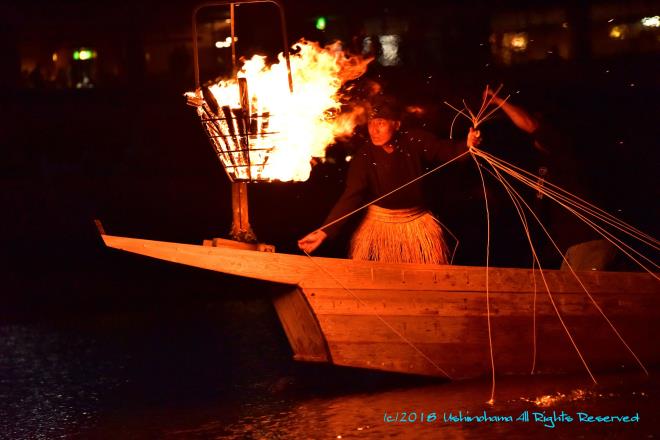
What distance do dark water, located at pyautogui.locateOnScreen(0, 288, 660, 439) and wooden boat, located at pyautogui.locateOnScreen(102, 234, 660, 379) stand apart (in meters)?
0.21

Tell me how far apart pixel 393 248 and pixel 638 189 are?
774 cm

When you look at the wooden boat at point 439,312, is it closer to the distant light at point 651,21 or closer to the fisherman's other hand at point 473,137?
the fisherman's other hand at point 473,137

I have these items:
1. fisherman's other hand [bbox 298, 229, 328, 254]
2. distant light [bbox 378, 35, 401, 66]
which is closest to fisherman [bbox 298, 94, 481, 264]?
fisherman's other hand [bbox 298, 229, 328, 254]

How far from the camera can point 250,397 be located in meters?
7.94

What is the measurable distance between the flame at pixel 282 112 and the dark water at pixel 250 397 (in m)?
1.73

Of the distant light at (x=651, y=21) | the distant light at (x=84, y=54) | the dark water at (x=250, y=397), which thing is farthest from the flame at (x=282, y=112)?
the distant light at (x=84, y=54)

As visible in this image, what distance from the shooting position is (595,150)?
49.8 feet

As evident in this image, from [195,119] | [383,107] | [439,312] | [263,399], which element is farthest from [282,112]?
[195,119]

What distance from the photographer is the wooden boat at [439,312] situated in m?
7.27

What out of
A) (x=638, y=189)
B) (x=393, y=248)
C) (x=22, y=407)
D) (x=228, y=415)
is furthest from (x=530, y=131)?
(x=638, y=189)

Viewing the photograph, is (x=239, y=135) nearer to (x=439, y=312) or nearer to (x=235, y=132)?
(x=235, y=132)

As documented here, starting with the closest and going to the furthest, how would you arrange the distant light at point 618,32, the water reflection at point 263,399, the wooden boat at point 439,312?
the water reflection at point 263,399
the wooden boat at point 439,312
the distant light at point 618,32

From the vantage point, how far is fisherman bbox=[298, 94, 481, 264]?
7941 mm

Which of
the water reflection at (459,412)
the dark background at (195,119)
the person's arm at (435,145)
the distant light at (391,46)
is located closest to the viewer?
the water reflection at (459,412)
